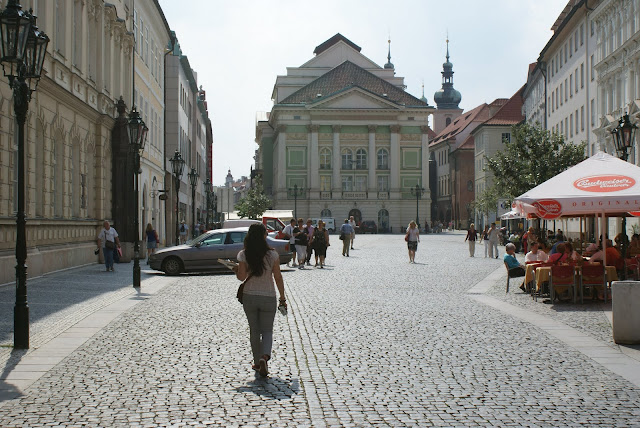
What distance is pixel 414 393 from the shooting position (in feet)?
27.7

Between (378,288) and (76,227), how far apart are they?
11.5m

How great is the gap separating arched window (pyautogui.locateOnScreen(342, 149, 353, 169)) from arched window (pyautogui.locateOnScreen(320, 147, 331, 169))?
1.82 meters

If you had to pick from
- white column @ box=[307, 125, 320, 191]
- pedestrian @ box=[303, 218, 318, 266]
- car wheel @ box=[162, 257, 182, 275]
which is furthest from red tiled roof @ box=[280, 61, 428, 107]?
car wheel @ box=[162, 257, 182, 275]

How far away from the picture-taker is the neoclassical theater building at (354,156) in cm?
10844

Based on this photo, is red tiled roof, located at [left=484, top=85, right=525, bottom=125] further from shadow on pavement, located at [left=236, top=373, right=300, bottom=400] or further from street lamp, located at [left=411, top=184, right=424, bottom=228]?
shadow on pavement, located at [left=236, top=373, right=300, bottom=400]

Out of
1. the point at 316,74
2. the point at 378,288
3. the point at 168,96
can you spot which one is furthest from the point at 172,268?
the point at 316,74

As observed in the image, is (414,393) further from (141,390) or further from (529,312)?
(529,312)

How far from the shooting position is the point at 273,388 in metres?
8.70

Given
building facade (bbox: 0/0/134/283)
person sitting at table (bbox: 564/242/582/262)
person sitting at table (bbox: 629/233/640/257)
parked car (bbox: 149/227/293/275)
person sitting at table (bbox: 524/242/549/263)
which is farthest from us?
parked car (bbox: 149/227/293/275)

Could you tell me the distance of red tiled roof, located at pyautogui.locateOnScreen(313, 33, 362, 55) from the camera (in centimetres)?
13412

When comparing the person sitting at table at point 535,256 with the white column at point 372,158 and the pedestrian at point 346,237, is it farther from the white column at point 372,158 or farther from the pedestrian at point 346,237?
the white column at point 372,158

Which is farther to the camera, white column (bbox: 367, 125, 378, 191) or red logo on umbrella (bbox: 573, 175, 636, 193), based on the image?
white column (bbox: 367, 125, 378, 191)

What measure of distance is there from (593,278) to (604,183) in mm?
2005

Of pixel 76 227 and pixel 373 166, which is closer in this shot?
pixel 76 227
